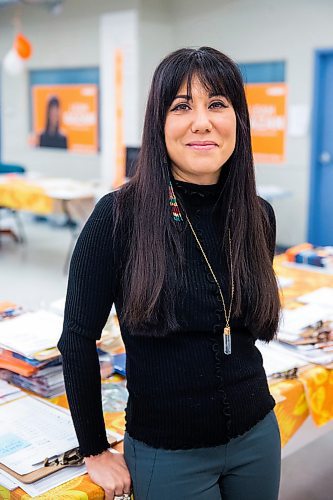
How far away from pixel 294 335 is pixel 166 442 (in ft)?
3.51

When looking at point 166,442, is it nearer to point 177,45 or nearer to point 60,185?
point 60,185

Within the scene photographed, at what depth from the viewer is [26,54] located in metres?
6.64

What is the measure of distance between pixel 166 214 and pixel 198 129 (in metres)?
0.17

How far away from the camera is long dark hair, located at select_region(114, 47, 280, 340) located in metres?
1.22

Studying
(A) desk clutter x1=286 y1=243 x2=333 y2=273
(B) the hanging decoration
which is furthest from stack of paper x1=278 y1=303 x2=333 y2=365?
(B) the hanging decoration

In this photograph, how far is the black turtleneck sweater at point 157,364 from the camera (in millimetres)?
1212

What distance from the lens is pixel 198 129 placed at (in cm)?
124

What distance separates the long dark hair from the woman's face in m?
0.01

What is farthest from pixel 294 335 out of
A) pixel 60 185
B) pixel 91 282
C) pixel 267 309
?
pixel 60 185

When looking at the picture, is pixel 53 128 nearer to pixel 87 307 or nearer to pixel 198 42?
pixel 198 42

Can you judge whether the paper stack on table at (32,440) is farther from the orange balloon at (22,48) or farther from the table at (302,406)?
the orange balloon at (22,48)

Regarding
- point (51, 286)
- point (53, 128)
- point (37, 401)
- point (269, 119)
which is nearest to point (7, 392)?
point (37, 401)

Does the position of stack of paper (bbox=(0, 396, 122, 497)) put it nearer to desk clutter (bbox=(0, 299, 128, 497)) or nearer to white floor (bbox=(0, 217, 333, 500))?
desk clutter (bbox=(0, 299, 128, 497))

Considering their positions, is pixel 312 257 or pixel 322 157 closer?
pixel 312 257
